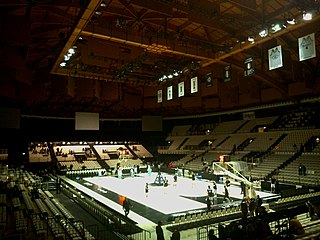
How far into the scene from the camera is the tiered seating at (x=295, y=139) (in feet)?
84.2

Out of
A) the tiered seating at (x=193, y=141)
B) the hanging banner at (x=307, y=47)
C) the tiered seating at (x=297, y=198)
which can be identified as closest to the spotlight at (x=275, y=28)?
the hanging banner at (x=307, y=47)

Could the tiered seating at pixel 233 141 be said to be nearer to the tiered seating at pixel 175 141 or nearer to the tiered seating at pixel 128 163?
the tiered seating at pixel 175 141

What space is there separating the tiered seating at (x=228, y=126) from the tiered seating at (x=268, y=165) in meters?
9.18

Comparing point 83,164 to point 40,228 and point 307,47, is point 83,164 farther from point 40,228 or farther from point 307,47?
point 307,47

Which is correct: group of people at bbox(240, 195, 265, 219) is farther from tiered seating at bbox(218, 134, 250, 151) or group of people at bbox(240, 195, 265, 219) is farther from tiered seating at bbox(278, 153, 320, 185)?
tiered seating at bbox(218, 134, 250, 151)

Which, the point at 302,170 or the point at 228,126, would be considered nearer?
the point at 302,170

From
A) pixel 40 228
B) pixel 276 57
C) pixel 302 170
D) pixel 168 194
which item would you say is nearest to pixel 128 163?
pixel 168 194

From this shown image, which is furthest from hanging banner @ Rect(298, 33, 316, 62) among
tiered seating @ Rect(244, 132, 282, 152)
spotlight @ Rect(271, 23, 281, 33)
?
tiered seating @ Rect(244, 132, 282, 152)

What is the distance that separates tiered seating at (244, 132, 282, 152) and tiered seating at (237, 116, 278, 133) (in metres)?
1.60

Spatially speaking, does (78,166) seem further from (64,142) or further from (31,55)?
(31,55)

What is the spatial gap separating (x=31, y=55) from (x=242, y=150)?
23204mm

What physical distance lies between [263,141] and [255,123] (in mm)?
4075

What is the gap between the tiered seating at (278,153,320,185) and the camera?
798 inches

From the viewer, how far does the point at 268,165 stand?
2541 centimetres
